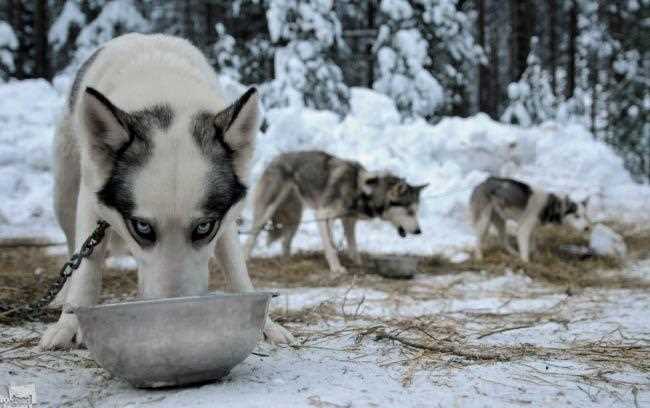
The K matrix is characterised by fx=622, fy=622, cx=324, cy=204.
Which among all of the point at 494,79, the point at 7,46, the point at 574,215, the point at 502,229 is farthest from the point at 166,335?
the point at 494,79

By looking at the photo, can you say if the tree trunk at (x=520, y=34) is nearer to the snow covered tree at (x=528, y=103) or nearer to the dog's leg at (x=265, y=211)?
the snow covered tree at (x=528, y=103)

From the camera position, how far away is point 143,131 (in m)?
2.36

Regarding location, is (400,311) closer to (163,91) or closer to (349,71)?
(163,91)

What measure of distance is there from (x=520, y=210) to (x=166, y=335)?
7.42m

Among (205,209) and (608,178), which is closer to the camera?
(205,209)

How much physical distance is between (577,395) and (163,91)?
2.06 meters

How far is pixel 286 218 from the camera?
8.20 m

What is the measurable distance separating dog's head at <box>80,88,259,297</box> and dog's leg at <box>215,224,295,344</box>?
0.53 m

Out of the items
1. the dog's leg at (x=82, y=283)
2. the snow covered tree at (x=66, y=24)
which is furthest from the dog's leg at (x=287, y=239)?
the snow covered tree at (x=66, y=24)

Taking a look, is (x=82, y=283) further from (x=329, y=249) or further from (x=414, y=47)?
(x=414, y=47)

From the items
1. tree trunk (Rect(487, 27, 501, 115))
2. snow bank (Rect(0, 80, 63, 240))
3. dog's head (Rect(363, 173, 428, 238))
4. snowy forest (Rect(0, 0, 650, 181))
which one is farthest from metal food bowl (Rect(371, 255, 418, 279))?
tree trunk (Rect(487, 27, 501, 115))

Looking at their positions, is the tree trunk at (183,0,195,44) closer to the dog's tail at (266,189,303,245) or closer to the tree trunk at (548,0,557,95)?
the dog's tail at (266,189,303,245)

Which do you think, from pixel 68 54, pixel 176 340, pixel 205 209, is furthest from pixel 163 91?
pixel 68 54

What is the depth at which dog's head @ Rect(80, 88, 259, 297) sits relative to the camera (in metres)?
2.21
